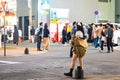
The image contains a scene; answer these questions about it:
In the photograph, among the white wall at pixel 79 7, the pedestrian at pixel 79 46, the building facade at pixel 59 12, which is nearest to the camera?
the pedestrian at pixel 79 46

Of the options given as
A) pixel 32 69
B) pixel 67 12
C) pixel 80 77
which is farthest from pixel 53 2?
pixel 80 77

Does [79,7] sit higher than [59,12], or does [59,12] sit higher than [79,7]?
[79,7]

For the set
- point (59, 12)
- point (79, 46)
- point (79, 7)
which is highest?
point (79, 7)

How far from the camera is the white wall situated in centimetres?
4606

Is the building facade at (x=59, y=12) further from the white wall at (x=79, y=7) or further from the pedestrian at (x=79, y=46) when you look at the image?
the pedestrian at (x=79, y=46)

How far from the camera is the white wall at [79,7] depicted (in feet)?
151

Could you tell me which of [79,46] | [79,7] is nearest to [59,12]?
[79,7]

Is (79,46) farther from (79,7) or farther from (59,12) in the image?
(79,7)

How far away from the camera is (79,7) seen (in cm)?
4794

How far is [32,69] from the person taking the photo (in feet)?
53.9

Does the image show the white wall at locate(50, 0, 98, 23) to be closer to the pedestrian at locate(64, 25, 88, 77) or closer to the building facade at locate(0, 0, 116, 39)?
the building facade at locate(0, 0, 116, 39)

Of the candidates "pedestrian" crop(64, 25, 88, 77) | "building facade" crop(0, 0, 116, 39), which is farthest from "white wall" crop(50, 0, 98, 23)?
"pedestrian" crop(64, 25, 88, 77)

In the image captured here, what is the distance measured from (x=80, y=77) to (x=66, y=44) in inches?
985

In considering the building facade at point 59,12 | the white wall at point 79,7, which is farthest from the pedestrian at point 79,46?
the white wall at point 79,7
